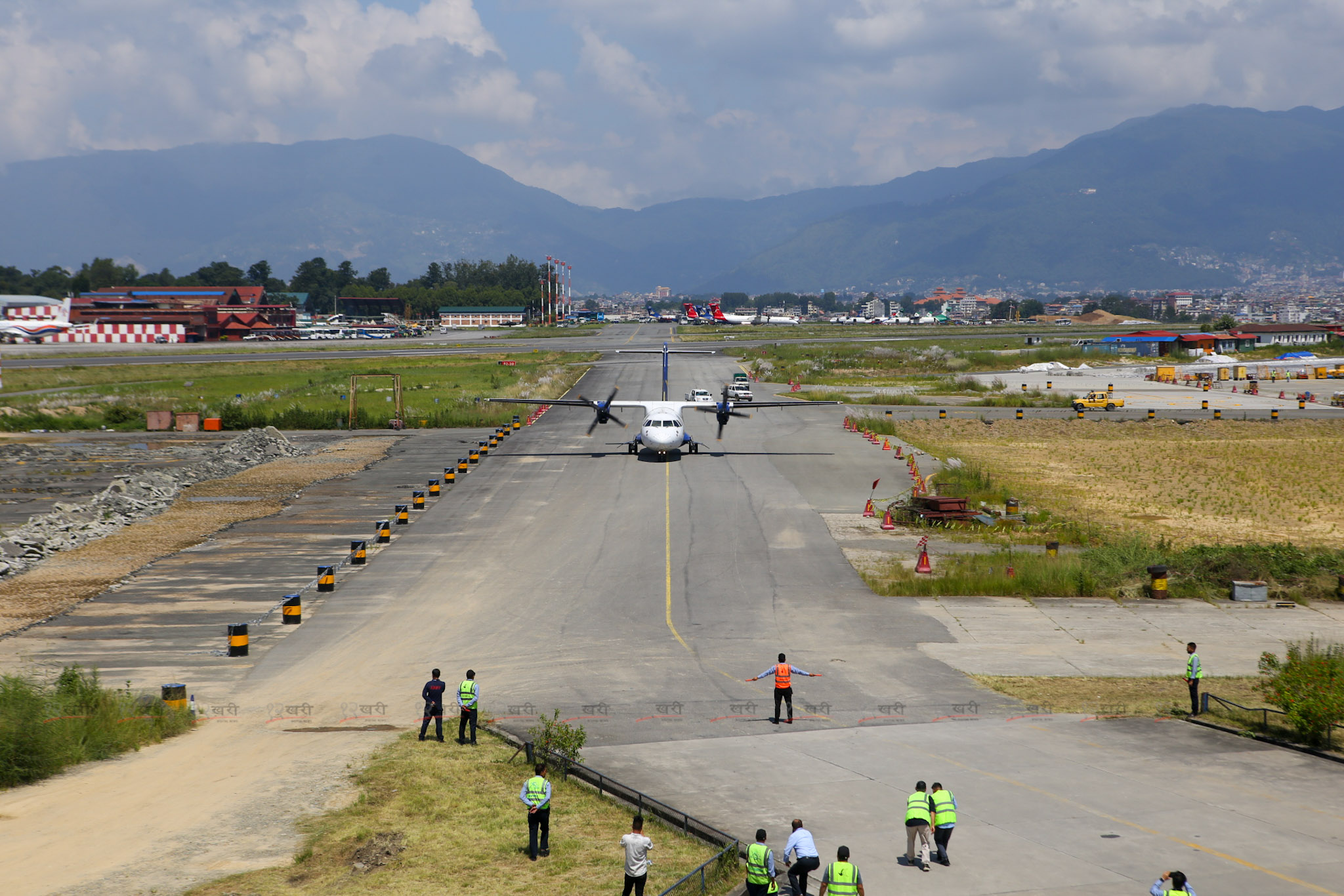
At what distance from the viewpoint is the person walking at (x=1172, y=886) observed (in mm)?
11078

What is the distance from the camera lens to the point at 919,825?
528 inches

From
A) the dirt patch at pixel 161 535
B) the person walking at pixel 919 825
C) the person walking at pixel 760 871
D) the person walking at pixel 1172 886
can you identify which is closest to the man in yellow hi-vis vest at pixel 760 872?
the person walking at pixel 760 871

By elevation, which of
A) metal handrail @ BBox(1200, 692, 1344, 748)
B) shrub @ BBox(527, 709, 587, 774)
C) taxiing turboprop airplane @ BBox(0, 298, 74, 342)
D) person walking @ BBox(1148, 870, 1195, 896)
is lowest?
metal handrail @ BBox(1200, 692, 1344, 748)

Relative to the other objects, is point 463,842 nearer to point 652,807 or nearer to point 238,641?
point 652,807

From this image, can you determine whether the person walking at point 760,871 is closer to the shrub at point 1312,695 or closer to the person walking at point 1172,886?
the person walking at point 1172,886

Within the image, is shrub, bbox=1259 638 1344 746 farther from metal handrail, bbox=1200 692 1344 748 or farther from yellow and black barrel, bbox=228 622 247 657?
yellow and black barrel, bbox=228 622 247 657

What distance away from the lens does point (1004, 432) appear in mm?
68000

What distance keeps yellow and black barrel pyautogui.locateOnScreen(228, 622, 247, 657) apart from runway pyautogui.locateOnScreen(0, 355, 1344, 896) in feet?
1.60

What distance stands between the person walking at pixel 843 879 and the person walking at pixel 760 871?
0.73 metres

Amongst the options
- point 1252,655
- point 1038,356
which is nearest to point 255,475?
point 1252,655

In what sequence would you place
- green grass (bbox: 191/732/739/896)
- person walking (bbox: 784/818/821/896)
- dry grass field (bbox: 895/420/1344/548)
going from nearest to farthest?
person walking (bbox: 784/818/821/896) < green grass (bbox: 191/732/739/896) < dry grass field (bbox: 895/420/1344/548)

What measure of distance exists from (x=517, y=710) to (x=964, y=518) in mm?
23948

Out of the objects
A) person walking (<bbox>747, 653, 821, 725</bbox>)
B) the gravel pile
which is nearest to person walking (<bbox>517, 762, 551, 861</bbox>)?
person walking (<bbox>747, 653, 821, 725</bbox>)

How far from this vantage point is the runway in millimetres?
13945
